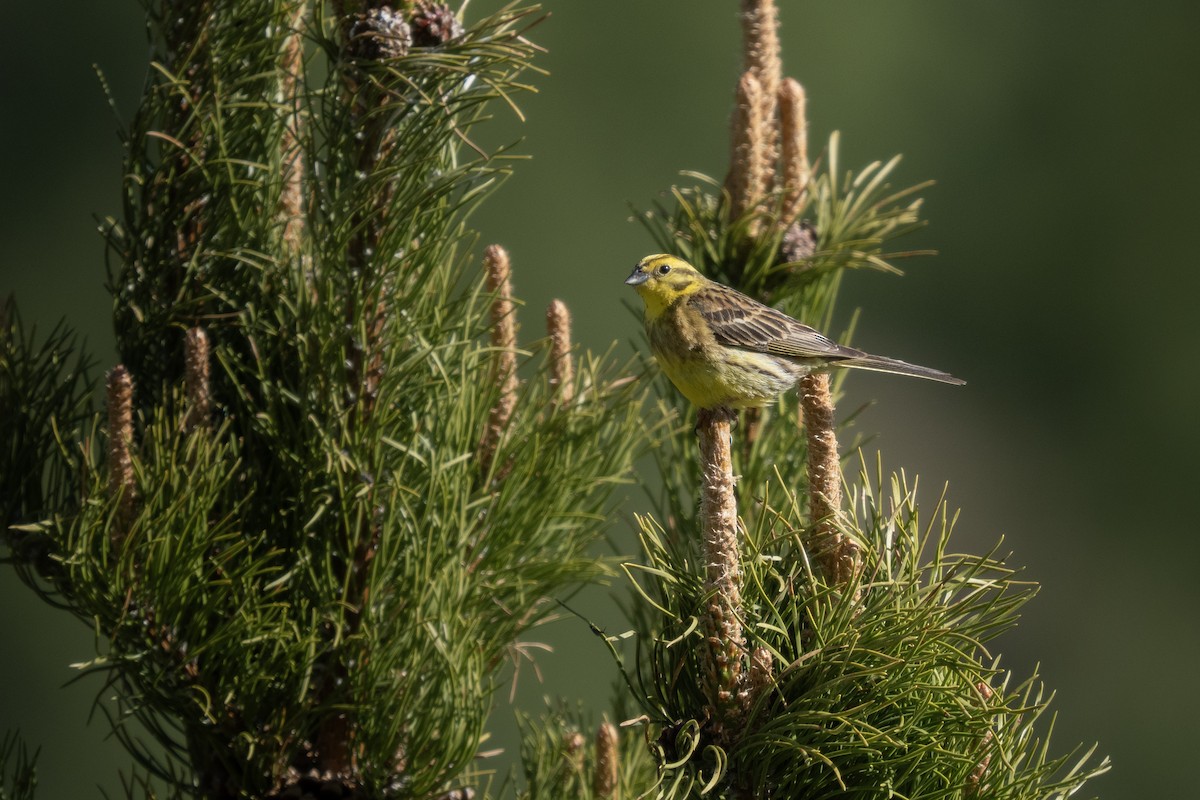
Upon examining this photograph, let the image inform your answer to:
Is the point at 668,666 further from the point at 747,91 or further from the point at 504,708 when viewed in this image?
the point at 504,708

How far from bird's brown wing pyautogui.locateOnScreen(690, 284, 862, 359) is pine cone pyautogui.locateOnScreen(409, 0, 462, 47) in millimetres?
527

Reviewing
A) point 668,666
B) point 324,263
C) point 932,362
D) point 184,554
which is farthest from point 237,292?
point 932,362

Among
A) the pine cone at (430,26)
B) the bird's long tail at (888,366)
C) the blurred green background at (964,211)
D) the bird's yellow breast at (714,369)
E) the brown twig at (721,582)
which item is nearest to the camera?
the brown twig at (721,582)

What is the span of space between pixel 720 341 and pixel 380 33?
2.03 feet

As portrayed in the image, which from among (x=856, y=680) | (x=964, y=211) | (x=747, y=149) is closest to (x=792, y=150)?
(x=747, y=149)

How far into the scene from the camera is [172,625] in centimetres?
122

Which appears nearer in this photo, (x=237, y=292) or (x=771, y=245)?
(x=237, y=292)

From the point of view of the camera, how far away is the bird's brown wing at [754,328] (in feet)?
5.45

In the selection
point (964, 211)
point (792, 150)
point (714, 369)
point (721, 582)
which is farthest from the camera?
point (964, 211)

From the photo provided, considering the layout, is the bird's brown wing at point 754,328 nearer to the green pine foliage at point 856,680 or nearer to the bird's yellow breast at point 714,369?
the bird's yellow breast at point 714,369

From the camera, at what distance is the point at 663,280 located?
1.75 metres

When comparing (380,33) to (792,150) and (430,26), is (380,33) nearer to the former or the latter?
(430,26)

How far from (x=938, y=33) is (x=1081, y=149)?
1108 mm

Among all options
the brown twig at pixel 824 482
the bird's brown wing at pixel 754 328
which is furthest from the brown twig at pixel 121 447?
the bird's brown wing at pixel 754 328
